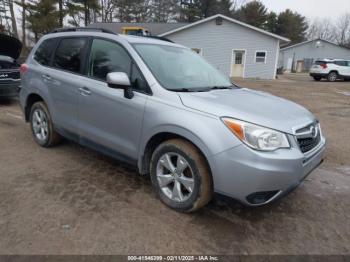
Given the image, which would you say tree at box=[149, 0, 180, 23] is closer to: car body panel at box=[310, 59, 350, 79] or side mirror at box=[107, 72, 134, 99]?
car body panel at box=[310, 59, 350, 79]

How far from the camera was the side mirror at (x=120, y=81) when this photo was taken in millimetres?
3059

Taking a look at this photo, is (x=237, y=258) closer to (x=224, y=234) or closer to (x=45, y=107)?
(x=224, y=234)

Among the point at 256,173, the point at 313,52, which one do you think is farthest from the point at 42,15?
the point at 313,52

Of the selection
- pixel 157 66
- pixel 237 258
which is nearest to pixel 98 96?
pixel 157 66

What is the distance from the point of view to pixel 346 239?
2760mm

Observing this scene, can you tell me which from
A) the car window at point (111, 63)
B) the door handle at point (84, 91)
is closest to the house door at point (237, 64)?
the car window at point (111, 63)

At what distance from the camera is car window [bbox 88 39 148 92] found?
3.27m

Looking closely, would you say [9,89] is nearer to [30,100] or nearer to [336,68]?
[30,100]

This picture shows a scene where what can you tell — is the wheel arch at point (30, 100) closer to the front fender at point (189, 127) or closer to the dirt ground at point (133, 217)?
the dirt ground at point (133, 217)

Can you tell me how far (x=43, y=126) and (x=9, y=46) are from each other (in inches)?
200

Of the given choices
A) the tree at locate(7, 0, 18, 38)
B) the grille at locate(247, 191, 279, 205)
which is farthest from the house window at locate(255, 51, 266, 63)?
the tree at locate(7, 0, 18, 38)

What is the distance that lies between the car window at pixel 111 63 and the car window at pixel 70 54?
0.85 ft

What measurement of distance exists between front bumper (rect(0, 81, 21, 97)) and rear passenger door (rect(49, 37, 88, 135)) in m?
4.26

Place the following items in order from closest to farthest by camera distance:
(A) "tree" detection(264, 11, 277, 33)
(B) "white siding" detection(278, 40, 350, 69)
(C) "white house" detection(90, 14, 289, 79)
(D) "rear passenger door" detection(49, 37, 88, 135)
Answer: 1. (D) "rear passenger door" detection(49, 37, 88, 135)
2. (C) "white house" detection(90, 14, 289, 79)
3. (B) "white siding" detection(278, 40, 350, 69)
4. (A) "tree" detection(264, 11, 277, 33)
